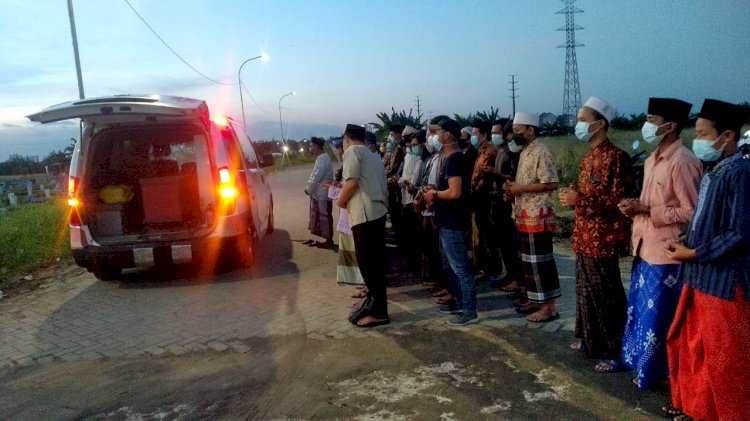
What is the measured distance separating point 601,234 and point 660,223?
1.49 ft

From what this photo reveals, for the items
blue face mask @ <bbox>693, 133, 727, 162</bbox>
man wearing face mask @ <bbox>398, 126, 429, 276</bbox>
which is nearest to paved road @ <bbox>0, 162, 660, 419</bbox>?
man wearing face mask @ <bbox>398, 126, 429, 276</bbox>

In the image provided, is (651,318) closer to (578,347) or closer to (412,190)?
(578,347)

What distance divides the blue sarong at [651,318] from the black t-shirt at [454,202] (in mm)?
1485

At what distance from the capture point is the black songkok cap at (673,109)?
10.5 ft

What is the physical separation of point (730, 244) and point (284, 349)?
3.13 m

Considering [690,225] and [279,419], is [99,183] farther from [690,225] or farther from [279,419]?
[690,225]

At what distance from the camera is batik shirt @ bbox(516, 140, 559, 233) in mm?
4508

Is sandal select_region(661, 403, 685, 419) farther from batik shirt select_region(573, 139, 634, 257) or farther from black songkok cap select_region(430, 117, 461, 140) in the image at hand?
black songkok cap select_region(430, 117, 461, 140)

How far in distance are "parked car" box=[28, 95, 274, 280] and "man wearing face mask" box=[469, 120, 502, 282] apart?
8.90ft

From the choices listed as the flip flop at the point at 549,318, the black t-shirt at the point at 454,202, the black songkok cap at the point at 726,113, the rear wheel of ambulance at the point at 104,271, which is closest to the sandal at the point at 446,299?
the flip flop at the point at 549,318

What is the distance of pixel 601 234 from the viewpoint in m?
3.61

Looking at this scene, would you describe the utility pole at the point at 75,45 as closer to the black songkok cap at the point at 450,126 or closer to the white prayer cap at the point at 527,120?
the black songkok cap at the point at 450,126

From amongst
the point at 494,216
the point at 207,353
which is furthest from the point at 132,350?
the point at 494,216

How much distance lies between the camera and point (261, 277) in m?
6.77
